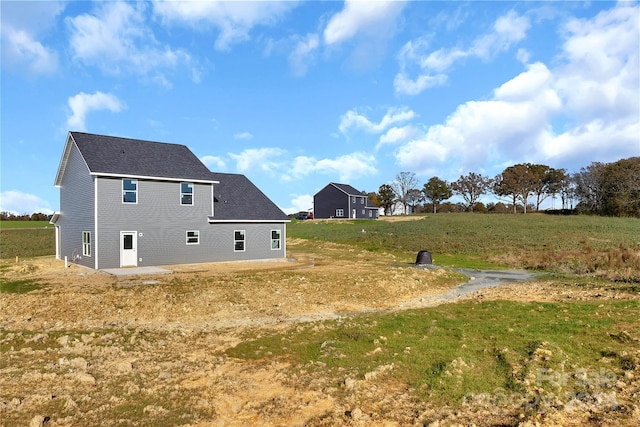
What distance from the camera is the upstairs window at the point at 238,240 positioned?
27.8 m

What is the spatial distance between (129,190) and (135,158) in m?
2.39

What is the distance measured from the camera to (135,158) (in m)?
25.0

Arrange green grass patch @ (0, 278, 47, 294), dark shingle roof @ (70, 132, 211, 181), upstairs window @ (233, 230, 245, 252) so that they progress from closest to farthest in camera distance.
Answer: green grass patch @ (0, 278, 47, 294) < dark shingle roof @ (70, 132, 211, 181) < upstairs window @ (233, 230, 245, 252)

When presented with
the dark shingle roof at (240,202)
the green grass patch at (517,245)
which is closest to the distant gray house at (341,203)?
the green grass patch at (517,245)

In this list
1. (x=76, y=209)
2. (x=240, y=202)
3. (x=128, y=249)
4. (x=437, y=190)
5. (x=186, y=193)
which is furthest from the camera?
(x=437, y=190)

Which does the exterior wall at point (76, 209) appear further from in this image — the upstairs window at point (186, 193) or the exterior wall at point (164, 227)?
the upstairs window at point (186, 193)

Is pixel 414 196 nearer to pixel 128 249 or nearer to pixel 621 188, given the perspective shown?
pixel 621 188

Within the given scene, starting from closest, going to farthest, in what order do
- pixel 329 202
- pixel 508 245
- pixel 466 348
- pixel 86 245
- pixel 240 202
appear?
pixel 466 348 → pixel 86 245 → pixel 240 202 → pixel 508 245 → pixel 329 202

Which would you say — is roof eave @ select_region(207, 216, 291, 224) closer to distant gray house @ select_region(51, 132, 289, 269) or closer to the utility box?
distant gray house @ select_region(51, 132, 289, 269)

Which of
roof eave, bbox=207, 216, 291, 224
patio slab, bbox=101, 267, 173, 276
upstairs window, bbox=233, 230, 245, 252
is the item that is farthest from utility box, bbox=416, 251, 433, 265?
patio slab, bbox=101, 267, 173, 276

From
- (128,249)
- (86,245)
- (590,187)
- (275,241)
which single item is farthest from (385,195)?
(86,245)

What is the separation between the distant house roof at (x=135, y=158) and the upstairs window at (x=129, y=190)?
54 centimetres

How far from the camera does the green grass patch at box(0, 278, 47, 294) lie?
626 inches

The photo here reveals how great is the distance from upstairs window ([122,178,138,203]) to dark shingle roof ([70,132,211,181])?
0.54 m
